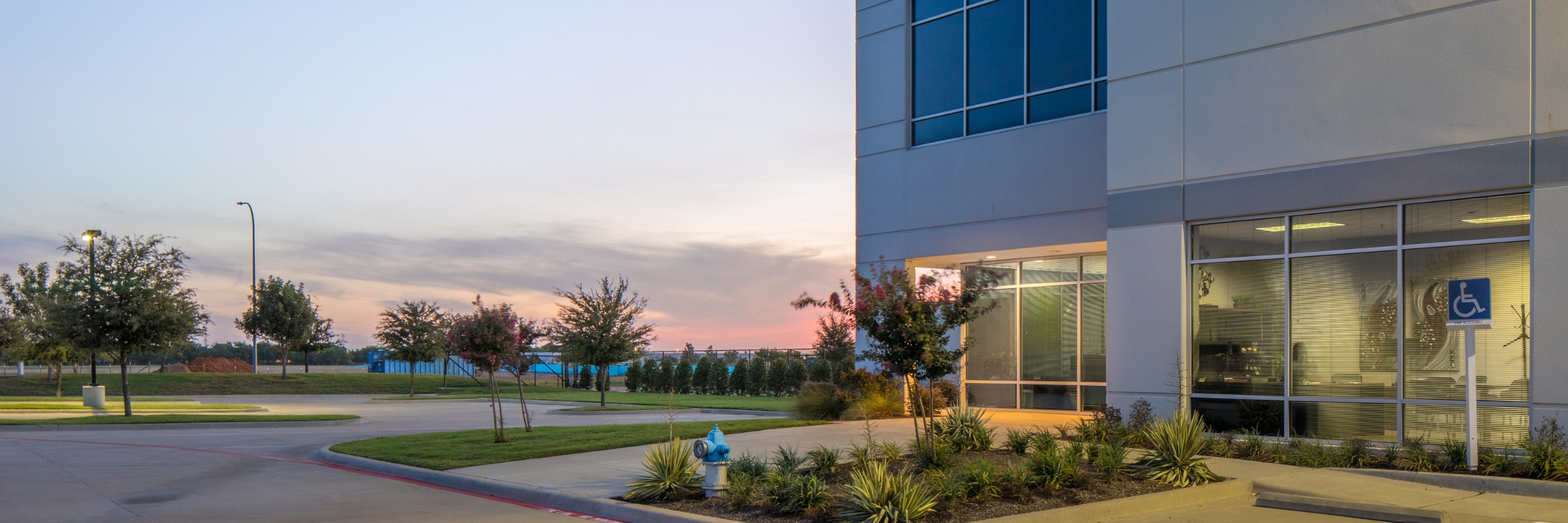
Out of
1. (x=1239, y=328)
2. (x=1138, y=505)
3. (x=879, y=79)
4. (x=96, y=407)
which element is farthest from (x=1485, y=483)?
(x=96, y=407)

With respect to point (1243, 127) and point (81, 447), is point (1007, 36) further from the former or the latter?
point (81, 447)

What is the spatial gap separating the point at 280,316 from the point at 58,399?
12.8 meters

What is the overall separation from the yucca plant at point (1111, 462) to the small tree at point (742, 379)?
31800 mm

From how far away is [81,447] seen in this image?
18297 millimetres

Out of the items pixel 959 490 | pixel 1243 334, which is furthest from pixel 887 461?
pixel 1243 334

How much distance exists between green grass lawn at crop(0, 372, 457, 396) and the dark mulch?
113ft

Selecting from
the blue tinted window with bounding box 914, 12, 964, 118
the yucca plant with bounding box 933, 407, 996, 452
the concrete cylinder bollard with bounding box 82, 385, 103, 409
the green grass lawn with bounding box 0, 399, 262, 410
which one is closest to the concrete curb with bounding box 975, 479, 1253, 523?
the yucca plant with bounding box 933, 407, 996, 452

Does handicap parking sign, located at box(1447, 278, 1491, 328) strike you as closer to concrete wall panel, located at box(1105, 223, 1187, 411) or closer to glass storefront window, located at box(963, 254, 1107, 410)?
concrete wall panel, located at box(1105, 223, 1187, 411)

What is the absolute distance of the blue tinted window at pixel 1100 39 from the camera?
63.8ft

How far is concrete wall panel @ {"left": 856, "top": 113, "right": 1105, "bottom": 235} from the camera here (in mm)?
19266

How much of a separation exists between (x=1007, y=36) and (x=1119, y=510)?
43.1 ft

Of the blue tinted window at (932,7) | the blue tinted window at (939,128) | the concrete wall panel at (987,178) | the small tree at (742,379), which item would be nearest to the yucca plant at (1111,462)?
the concrete wall panel at (987,178)

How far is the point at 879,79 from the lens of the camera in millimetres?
23688

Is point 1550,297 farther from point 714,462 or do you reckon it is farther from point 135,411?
point 135,411
